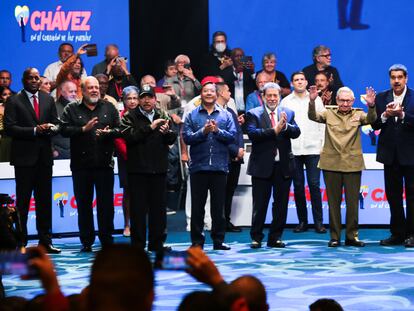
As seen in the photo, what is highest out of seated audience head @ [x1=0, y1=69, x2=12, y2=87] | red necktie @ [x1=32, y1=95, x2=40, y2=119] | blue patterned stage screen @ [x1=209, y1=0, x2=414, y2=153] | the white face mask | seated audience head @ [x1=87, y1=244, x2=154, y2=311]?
blue patterned stage screen @ [x1=209, y1=0, x2=414, y2=153]

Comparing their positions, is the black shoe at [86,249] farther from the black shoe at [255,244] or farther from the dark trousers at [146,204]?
the black shoe at [255,244]

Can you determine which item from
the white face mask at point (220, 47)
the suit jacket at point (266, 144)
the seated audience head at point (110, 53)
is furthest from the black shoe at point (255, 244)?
the white face mask at point (220, 47)

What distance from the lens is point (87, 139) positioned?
1052cm

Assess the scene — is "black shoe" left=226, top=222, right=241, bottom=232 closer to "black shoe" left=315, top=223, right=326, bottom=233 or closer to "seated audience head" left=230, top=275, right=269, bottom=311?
"black shoe" left=315, top=223, right=326, bottom=233

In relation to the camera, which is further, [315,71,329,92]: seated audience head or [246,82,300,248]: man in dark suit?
[315,71,329,92]: seated audience head

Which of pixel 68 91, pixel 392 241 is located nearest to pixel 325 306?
pixel 392 241

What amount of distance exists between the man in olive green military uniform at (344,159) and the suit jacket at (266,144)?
458 mm

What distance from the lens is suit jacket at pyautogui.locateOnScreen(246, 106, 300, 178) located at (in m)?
10.7

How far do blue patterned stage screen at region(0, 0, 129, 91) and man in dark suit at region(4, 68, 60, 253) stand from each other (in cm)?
447

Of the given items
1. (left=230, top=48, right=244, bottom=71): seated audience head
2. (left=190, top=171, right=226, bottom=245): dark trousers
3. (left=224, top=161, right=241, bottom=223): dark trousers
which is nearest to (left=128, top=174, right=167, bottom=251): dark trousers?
(left=190, top=171, right=226, bottom=245): dark trousers

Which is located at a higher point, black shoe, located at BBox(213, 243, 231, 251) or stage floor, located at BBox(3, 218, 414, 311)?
black shoe, located at BBox(213, 243, 231, 251)

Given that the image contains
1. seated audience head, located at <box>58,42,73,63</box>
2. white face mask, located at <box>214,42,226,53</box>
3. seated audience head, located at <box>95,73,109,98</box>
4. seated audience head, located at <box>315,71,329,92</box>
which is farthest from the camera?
white face mask, located at <box>214,42,226,53</box>

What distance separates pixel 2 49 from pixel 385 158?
7.03 m

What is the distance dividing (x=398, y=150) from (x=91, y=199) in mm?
3521
